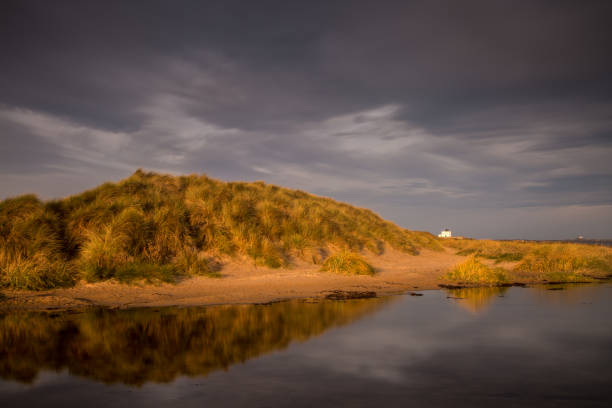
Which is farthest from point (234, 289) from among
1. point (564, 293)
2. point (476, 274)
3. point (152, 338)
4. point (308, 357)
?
point (564, 293)

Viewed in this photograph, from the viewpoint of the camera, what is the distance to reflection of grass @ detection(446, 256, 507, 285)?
11.2m

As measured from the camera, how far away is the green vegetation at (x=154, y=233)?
9.45 m

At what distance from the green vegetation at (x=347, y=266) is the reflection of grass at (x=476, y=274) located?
2590mm

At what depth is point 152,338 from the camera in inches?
199

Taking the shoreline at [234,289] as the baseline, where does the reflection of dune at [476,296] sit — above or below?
below

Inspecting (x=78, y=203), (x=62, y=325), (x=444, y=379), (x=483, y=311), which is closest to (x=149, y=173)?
(x=78, y=203)

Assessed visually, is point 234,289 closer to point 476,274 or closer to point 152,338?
point 152,338

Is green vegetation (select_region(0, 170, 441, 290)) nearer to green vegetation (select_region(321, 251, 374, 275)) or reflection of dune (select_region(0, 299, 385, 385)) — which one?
green vegetation (select_region(321, 251, 374, 275))

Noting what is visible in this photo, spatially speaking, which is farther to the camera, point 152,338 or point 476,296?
point 476,296

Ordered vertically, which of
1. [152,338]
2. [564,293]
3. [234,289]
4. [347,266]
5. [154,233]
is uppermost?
[154,233]

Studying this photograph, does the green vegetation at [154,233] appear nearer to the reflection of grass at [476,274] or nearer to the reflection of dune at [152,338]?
the reflection of dune at [152,338]

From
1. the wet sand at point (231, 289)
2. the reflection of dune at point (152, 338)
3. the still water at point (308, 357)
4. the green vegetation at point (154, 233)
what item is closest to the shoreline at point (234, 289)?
the wet sand at point (231, 289)

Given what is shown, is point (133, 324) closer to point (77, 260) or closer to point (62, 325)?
point (62, 325)

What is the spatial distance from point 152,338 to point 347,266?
7775mm
